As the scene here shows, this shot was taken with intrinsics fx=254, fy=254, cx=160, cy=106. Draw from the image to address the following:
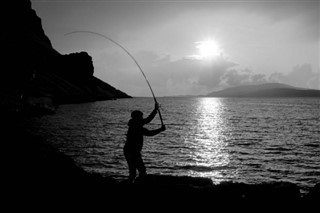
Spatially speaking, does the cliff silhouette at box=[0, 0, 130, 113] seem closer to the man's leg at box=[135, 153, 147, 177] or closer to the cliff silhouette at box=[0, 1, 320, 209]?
the cliff silhouette at box=[0, 1, 320, 209]

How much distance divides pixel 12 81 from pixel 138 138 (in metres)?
72.1

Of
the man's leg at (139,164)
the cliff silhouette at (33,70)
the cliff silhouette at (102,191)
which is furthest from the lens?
the cliff silhouette at (33,70)

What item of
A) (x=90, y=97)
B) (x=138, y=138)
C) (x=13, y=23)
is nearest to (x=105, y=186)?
(x=138, y=138)

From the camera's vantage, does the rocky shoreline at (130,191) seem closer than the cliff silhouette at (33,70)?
Yes

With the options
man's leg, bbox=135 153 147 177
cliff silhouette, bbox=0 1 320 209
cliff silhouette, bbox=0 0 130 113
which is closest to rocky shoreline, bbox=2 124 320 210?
cliff silhouette, bbox=0 1 320 209

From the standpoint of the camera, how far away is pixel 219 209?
7.56m

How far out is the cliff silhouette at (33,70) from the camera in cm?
6450

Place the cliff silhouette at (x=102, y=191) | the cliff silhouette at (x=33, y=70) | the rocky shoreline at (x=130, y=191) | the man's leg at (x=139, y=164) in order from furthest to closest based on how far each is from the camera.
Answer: the cliff silhouette at (x=33, y=70) < the man's leg at (x=139, y=164) < the rocky shoreline at (x=130, y=191) < the cliff silhouette at (x=102, y=191)

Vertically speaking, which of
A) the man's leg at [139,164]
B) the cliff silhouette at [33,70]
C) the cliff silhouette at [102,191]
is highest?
the cliff silhouette at [33,70]

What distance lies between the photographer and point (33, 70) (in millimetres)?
96562

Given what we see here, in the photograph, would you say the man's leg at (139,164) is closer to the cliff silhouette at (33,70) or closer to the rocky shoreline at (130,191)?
the rocky shoreline at (130,191)

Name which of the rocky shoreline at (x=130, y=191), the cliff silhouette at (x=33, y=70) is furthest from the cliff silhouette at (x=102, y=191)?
the cliff silhouette at (x=33, y=70)

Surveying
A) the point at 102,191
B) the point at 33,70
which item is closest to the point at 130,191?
the point at 102,191

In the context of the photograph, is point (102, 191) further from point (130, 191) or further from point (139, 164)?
point (139, 164)
